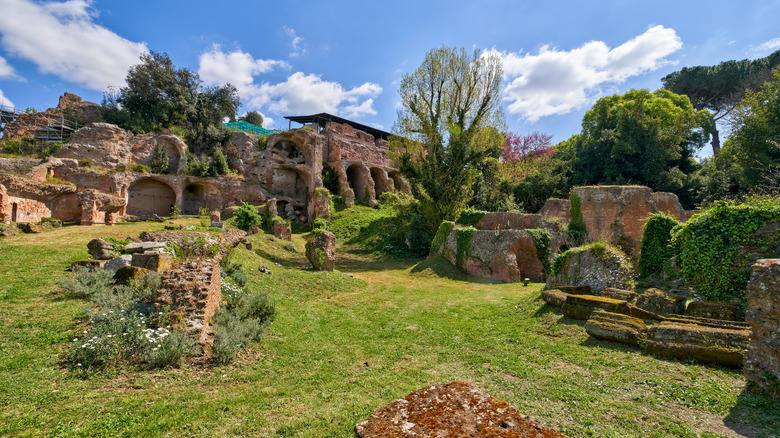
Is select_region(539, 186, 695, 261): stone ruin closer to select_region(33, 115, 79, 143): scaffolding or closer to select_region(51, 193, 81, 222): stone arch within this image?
select_region(51, 193, 81, 222): stone arch

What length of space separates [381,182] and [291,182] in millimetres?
10852

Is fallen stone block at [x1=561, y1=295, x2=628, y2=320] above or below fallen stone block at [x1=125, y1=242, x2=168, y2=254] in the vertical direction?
below

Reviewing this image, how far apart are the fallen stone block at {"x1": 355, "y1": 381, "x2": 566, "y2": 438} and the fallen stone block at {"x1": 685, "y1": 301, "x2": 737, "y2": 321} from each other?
644 centimetres

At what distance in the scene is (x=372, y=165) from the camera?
1459 inches

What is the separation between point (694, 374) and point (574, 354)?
4.86 ft

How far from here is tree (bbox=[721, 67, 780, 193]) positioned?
19.0 m

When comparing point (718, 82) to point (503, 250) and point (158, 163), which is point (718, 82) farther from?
point (158, 163)

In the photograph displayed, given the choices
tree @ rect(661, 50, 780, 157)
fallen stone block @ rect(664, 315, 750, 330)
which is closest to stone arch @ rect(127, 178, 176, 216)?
fallen stone block @ rect(664, 315, 750, 330)

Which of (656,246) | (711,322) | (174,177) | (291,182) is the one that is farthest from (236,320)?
(291,182)

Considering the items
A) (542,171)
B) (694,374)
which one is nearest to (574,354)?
(694,374)

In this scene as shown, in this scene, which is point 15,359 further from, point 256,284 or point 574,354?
point 574,354

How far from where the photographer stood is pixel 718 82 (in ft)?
107

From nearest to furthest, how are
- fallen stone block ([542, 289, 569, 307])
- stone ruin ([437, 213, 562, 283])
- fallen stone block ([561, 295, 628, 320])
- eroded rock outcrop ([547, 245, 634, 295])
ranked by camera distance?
fallen stone block ([561, 295, 628, 320]) → fallen stone block ([542, 289, 569, 307]) → eroded rock outcrop ([547, 245, 634, 295]) → stone ruin ([437, 213, 562, 283])

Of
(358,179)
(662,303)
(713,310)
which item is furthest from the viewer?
(358,179)
